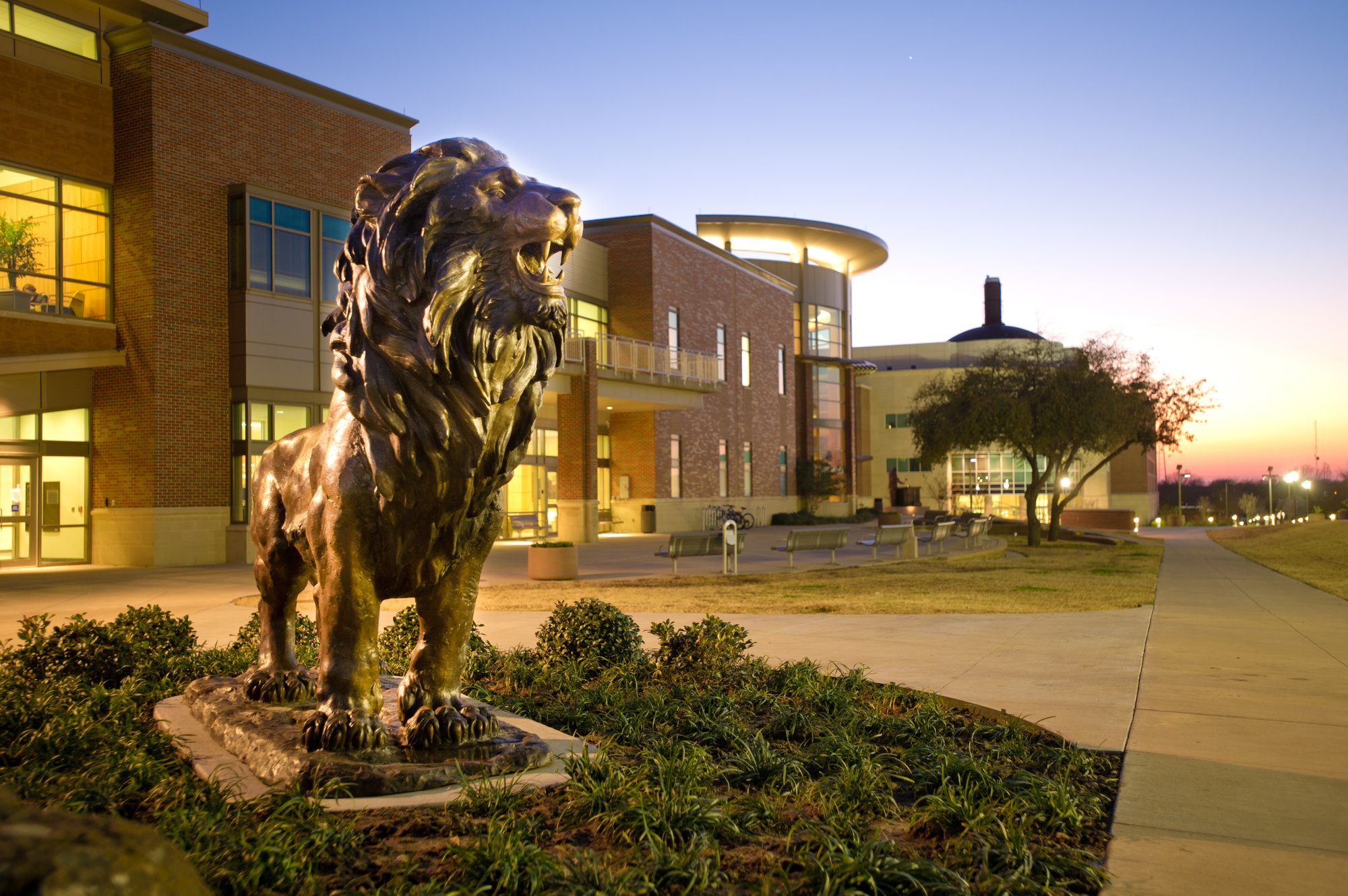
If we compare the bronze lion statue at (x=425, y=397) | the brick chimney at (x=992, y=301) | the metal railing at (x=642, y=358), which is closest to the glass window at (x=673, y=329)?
the metal railing at (x=642, y=358)

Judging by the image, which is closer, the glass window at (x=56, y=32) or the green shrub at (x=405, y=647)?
the green shrub at (x=405, y=647)

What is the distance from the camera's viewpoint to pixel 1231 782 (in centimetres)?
413

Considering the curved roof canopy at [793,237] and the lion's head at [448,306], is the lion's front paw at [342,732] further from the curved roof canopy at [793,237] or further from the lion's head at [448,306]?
the curved roof canopy at [793,237]

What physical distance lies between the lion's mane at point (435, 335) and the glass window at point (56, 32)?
21640 millimetres

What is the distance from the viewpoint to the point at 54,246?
1983 centimetres

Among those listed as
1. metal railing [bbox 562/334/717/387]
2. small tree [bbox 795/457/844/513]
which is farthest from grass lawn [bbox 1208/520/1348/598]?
metal railing [bbox 562/334/717/387]

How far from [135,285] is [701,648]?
1906 cm

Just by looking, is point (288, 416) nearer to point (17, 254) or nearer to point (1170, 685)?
point (17, 254)

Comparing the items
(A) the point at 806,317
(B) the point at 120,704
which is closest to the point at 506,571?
(B) the point at 120,704

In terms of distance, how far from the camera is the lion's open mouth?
2811 millimetres

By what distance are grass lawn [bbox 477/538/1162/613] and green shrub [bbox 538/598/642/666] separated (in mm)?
4405

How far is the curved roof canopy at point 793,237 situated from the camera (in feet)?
177

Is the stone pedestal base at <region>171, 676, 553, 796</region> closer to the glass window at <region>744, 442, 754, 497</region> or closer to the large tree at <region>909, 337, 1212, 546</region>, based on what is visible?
the large tree at <region>909, 337, 1212, 546</region>

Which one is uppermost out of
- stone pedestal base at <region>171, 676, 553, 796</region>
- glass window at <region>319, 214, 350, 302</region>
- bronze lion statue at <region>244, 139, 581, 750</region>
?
glass window at <region>319, 214, 350, 302</region>
